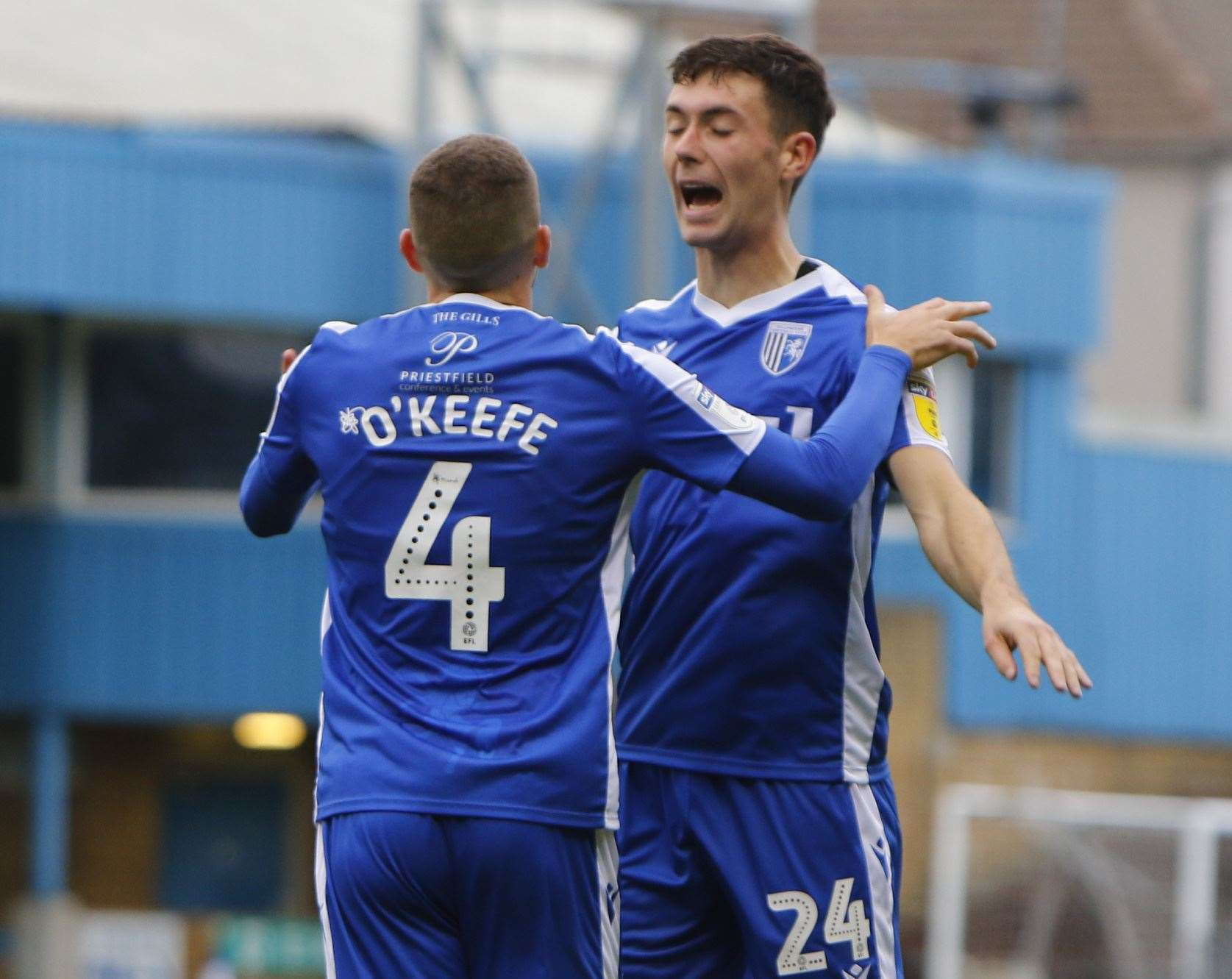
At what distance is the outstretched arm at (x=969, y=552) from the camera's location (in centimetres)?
379

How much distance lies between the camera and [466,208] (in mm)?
3799

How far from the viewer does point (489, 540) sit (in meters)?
3.71

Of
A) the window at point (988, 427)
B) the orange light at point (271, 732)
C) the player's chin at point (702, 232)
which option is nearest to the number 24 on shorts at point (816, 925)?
the player's chin at point (702, 232)

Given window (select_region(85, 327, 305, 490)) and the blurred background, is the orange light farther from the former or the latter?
window (select_region(85, 327, 305, 490))

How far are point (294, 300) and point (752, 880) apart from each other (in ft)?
41.0

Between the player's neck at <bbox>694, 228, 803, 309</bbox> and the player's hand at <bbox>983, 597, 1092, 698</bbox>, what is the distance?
1.03m

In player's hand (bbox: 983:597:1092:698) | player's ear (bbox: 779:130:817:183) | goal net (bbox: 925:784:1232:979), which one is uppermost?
player's ear (bbox: 779:130:817:183)

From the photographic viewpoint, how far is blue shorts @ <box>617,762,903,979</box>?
4.44m

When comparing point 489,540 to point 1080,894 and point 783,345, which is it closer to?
point 783,345

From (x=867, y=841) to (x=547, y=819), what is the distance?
106cm

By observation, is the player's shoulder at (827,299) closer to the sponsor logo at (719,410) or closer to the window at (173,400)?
the sponsor logo at (719,410)

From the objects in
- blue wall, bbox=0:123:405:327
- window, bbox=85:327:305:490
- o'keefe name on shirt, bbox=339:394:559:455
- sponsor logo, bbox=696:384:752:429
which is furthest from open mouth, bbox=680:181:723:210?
window, bbox=85:327:305:490

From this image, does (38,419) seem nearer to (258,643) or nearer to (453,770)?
(258,643)

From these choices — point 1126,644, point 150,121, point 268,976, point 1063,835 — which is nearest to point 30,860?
point 268,976
